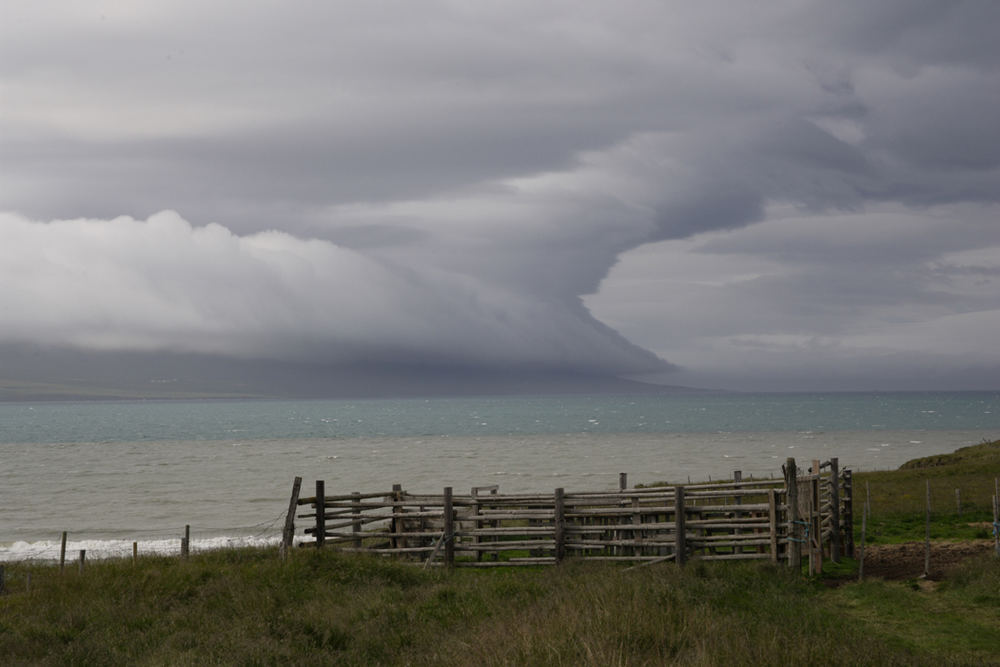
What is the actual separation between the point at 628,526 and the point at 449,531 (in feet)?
13.2

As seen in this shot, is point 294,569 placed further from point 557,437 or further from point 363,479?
point 557,437

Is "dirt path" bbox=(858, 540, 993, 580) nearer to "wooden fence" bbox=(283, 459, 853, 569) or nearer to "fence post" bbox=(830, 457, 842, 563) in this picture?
"fence post" bbox=(830, 457, 842, 563)

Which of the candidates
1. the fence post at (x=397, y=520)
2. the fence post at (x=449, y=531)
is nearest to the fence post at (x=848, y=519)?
the fence post at (x=449, y=531)

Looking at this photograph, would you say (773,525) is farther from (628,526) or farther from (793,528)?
(628,526)

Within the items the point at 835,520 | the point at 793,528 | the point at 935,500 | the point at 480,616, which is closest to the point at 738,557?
the point at 793,528

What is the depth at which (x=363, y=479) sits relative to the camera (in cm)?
5434

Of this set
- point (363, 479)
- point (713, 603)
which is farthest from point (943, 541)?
point (363, 479)

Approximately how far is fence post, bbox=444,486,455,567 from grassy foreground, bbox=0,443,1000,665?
204 centimetres

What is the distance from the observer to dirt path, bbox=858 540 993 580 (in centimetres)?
1606

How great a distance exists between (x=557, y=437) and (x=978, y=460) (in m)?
61.4

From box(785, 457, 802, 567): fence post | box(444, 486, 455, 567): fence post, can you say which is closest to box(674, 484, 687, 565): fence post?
box(785, 457, 802, 567): fence post

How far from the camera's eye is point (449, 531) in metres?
18.9

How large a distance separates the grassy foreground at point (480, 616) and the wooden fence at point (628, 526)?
1.23 m

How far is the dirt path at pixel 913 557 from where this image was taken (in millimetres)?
16062
